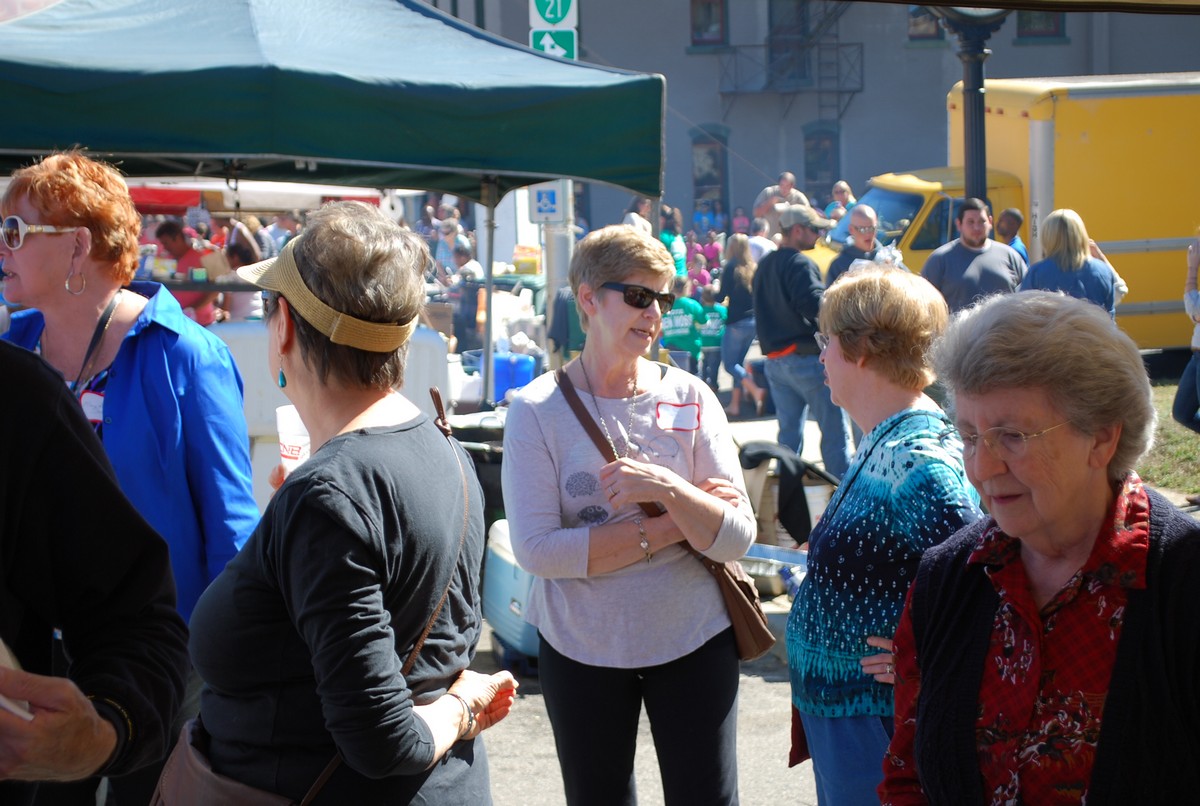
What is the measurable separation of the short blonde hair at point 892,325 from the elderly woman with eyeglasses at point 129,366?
1.57 metres

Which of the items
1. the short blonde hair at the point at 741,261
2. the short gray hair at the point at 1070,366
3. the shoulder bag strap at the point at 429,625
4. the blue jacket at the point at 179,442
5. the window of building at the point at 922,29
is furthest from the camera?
the window of building at the point at 922,29

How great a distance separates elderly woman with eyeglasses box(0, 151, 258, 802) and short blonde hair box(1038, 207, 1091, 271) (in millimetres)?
7922

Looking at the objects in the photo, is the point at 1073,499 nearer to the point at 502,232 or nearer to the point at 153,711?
the point at 153,711

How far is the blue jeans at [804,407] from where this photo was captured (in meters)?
8.35

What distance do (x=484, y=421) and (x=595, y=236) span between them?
2.88 meters

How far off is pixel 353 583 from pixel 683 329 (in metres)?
11.2

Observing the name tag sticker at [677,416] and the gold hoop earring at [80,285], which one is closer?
the gold hoop earring at [80,285]

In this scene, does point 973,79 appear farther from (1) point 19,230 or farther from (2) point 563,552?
(1) point 19,230

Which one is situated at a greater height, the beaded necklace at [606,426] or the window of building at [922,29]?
the window of building at [922,29]

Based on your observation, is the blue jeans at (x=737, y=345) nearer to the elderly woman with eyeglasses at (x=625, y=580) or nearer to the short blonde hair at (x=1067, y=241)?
the short blonde hair at (x=1067, y=241)

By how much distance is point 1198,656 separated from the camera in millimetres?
1768

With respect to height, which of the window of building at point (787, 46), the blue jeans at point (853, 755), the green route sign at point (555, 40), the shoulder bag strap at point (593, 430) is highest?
the window of building at point (787, 46)

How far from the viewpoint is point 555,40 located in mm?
9312

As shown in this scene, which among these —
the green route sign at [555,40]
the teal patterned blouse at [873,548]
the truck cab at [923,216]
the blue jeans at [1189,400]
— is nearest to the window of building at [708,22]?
the truck cab at [923,216]
